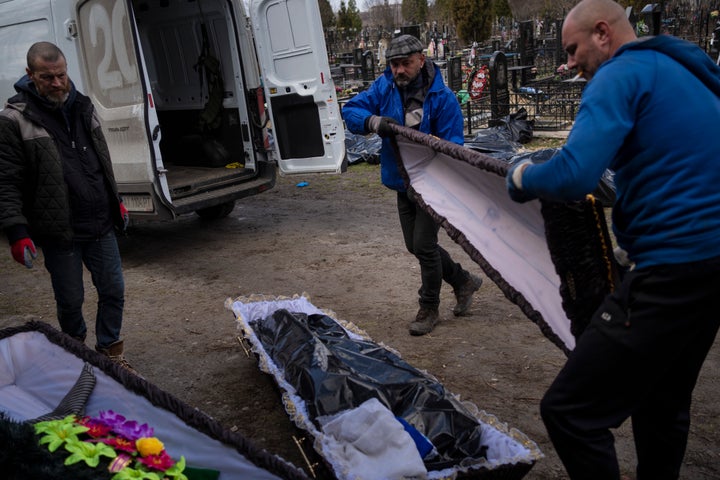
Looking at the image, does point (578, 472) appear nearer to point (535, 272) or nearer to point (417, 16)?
point (535, 272)

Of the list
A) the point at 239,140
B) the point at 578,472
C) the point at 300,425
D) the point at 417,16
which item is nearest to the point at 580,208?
the point at 578,472

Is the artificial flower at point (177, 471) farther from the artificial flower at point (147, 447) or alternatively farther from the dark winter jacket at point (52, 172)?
the dark winter jacket at point (52, 172)

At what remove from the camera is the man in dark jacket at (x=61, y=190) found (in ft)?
12.1

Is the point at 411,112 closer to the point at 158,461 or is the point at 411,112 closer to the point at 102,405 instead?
the point at 102,405

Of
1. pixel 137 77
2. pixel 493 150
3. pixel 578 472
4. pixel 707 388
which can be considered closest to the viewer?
pixel 578 472

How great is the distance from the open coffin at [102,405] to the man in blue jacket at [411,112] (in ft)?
6.94

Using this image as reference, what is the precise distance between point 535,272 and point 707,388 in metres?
1.71

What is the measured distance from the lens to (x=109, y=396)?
2990mm

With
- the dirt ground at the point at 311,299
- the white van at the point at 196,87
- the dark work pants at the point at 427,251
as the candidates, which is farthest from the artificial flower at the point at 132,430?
the white van at the point at 196,87

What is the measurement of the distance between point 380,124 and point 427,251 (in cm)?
101

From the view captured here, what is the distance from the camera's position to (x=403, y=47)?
435 cm

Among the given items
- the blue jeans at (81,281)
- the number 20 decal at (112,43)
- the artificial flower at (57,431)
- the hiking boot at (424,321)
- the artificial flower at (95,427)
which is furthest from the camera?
the number 20 decal at (112,43)

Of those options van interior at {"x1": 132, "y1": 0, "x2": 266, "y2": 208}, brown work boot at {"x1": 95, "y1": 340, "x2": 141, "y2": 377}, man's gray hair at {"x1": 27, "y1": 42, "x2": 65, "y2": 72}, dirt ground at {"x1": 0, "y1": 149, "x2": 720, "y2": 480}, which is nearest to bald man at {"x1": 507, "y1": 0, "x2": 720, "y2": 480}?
dirt ground at {"x1": 0, "y1": 149, "x2": 720, "y2": 480}

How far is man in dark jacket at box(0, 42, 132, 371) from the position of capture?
3695 mm
